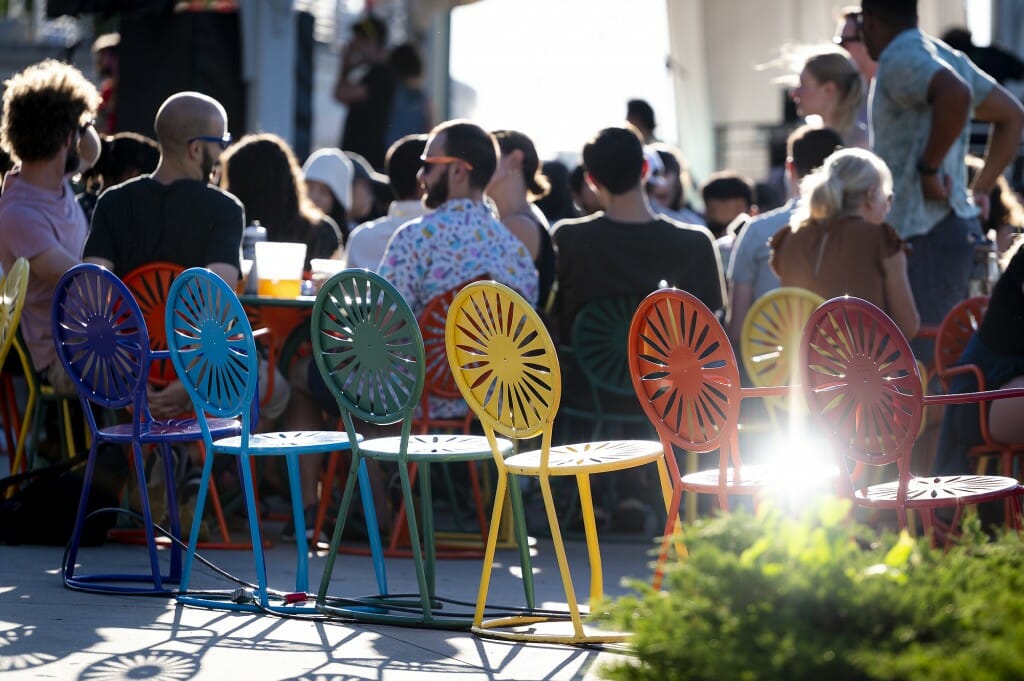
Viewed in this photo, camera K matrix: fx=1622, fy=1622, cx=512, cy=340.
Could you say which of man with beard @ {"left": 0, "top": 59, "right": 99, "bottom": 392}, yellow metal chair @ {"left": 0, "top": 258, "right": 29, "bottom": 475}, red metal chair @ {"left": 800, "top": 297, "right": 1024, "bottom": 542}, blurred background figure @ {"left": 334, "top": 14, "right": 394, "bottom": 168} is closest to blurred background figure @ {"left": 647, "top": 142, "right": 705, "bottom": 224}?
man with beard @ {"left": 0, "top": 59, "right": 99, "bottom": 392}

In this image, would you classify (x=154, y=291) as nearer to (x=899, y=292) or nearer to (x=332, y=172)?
(x=899, y=292)

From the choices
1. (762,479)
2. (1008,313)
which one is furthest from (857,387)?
(1008,313)

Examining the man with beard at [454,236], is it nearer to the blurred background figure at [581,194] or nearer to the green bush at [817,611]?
the blurred background figure at [581,194]

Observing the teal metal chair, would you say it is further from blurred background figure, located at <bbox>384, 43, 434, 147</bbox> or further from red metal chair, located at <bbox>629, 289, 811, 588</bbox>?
blurred background figure, located at <bbox>384, 43, 434, 147</bbox>

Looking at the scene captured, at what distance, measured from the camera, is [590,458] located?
14.1 feet

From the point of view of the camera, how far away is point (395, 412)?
4.41 metres

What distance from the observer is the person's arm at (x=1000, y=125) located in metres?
→ 7.02

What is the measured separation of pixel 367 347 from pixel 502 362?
0.46 m

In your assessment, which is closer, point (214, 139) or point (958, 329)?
point (958, 329)

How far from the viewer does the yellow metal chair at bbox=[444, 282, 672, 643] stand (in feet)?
13.6

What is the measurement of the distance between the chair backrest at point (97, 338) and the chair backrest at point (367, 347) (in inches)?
24.3

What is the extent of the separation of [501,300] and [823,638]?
200 cm

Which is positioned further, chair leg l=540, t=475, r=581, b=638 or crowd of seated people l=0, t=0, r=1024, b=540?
crowd of seated people l=0, t=0, r=1024, b=540

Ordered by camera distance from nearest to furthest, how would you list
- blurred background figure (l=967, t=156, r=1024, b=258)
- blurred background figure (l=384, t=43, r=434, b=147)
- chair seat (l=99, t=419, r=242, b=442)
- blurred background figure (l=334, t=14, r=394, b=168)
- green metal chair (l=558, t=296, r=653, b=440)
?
1. chair seat (l=99, t=419, r=242, b=442)
2. green metal chair (l=558, t=296, r=653, b=440)
3. blurred background figure (l=967, t=156, r=1024, b=258)
4. blurred background figure (l=384, t=43, r=434, b=147)
5. blurred background figure (l=334, t=14, r=394, b=168)
